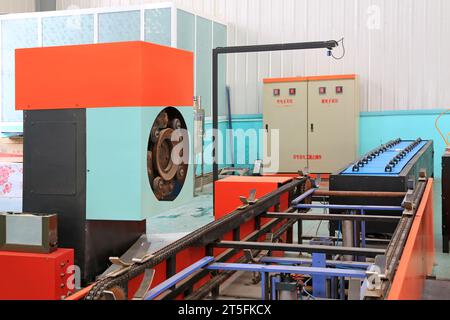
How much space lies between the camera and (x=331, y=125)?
7699 mm

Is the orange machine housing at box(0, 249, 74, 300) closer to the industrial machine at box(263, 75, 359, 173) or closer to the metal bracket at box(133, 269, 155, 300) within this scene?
the metal bracket at box(133, 269, 155, 300)

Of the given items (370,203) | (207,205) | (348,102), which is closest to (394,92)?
(348,102)

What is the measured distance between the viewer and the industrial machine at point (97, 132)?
7.58 ft

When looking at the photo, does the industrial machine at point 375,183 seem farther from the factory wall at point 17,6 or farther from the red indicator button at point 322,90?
the factory wall at point 17,6

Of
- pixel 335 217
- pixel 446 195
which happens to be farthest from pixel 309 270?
pixel 446 195

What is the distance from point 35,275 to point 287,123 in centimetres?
614

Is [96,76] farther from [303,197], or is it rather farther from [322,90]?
[322,90]

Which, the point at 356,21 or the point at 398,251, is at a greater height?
the point at 356,21

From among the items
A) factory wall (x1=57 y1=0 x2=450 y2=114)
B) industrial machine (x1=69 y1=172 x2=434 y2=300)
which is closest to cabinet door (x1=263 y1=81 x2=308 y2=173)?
factory wall (x1=57 y1=0 x2=450 y2=114)

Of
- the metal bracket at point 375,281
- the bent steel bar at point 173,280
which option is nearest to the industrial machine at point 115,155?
the bent steel bar at point 173,280

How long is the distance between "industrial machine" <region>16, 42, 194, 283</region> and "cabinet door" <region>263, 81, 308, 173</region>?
213 inches

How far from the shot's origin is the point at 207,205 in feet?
20.0

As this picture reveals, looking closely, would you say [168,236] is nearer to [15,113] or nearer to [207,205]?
[207,205]

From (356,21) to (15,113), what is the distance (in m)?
5.03
